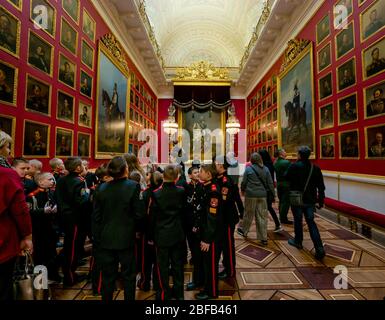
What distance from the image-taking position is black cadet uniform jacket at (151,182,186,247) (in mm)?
2287

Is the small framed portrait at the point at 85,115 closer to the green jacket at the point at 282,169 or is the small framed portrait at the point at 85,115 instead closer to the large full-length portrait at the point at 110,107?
the large full-length portrait at the point at 110,107

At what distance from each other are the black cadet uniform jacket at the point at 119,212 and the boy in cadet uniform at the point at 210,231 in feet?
2.61

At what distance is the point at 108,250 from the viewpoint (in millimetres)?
2121

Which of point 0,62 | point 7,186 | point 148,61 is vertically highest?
point 148,61

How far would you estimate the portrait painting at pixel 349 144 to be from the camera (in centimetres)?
478

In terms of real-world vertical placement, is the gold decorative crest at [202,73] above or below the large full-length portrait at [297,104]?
above

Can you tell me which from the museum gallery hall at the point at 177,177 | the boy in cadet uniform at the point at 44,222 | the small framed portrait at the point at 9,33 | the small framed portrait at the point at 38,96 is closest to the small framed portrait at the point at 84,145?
the museum gallery hall at the point at 177,177

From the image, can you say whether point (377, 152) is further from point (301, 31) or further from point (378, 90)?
point (301, 31)

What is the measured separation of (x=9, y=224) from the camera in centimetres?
175

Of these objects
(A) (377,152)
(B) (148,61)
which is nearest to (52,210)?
(A) (377,152)

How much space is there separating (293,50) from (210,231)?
26.2ft

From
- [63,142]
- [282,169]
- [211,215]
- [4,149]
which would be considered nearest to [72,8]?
[63,142]

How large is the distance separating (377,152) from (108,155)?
23.6 ft

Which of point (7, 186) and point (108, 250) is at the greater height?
point (7, 186)
